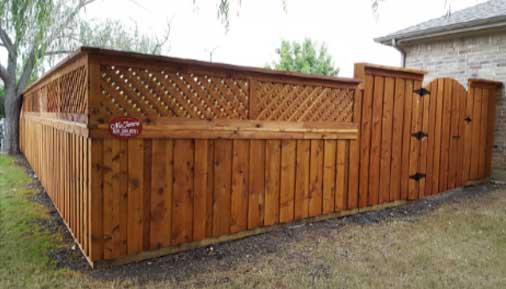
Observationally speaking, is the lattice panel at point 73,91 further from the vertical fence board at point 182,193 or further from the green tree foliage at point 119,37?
the green tree foliage at point 119,37

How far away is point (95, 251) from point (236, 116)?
1732 mm

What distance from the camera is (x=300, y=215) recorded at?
167 inches

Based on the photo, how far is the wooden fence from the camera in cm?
299

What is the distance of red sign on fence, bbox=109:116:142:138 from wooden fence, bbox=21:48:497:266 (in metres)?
0.04

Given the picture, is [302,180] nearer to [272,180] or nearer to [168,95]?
[272,180]

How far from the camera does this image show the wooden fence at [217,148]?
299 centimetres

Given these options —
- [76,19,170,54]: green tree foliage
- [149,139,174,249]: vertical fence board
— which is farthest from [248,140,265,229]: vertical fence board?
[76,19,170,54]: green tree foliage

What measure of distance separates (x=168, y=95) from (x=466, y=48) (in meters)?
6.66

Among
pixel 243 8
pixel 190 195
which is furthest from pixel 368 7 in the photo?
pixel 190 195

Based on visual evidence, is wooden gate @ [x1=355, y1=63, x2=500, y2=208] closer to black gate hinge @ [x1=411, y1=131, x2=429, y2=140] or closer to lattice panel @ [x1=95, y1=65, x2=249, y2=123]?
black gate hinge @ [x1=411, y1=131, x2=429, y2=140]

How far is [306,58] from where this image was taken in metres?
31.8

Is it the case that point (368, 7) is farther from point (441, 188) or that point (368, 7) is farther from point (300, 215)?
point (441, 188)

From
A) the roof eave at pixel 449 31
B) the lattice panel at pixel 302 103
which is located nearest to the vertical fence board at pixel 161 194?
the lattice panel at pixel 302 103

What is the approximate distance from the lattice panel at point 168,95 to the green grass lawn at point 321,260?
1273 millimetres
